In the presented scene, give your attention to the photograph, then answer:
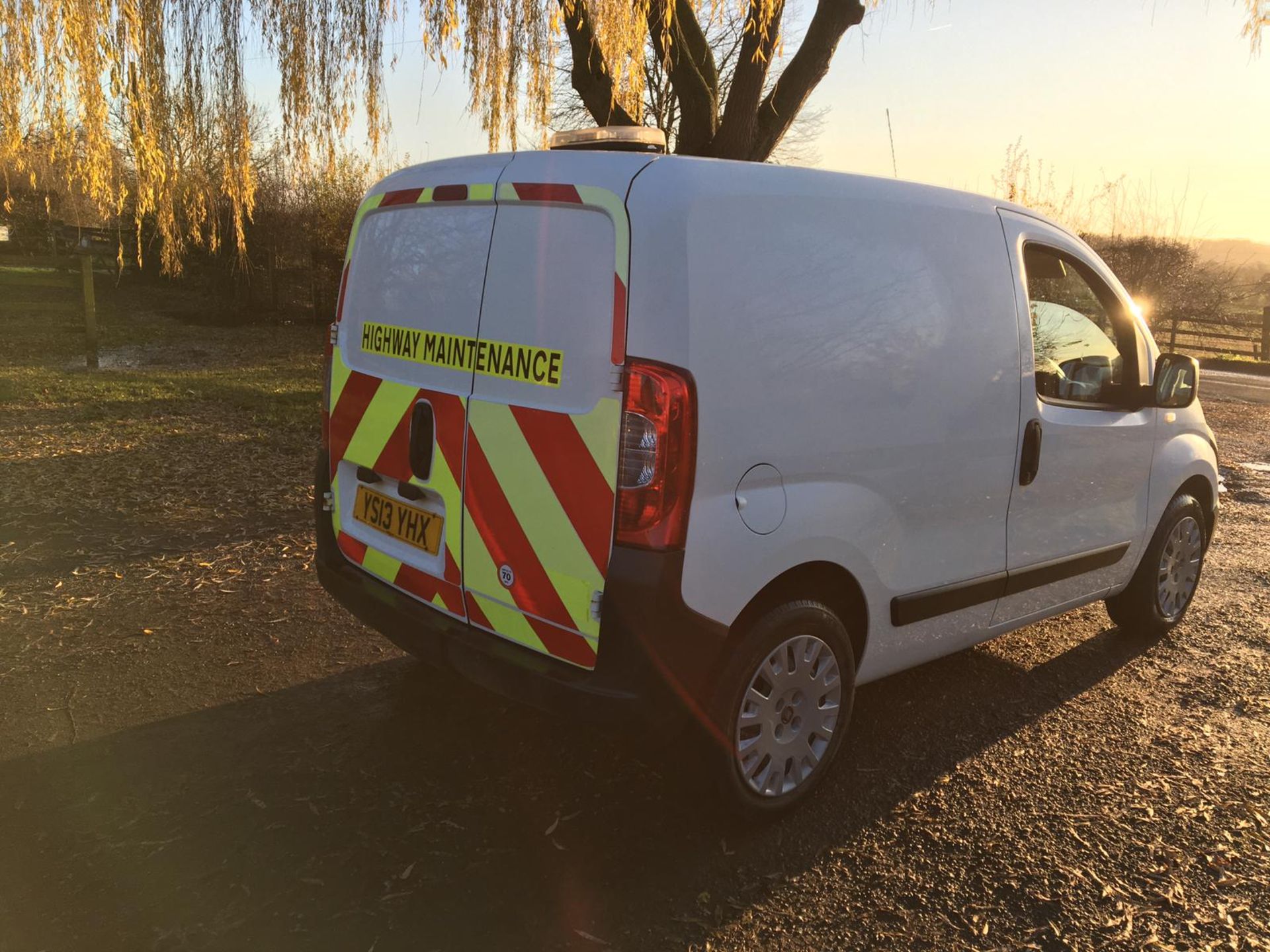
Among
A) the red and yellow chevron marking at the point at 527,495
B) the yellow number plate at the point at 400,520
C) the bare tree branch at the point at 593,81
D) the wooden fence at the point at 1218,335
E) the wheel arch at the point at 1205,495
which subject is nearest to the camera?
the red and yellow chevron marking at the point at 527,495

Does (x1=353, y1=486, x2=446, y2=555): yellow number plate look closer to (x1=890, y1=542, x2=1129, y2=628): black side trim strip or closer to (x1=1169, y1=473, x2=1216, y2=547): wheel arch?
(x1=890, y1=542, x2=1129, y2=628): black side trim strip

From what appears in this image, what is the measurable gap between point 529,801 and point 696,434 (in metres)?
1.38

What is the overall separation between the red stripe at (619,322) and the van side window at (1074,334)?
1.90 meters

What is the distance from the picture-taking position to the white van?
267 cm

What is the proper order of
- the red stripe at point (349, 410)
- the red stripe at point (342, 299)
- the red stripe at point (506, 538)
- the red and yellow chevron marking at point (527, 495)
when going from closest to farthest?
the red and yellow chevron marking at point (527, 495)
the red stripe at point (506, 538)
the red stripe at point (349, 410)
the red stripe at point (342, 299)

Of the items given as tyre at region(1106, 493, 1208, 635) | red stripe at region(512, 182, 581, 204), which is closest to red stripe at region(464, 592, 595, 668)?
red stripe at region(512, 182, 581, 204)

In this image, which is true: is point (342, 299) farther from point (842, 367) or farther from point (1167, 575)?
point (1167, 575)

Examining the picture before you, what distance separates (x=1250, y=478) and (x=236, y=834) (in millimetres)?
9435

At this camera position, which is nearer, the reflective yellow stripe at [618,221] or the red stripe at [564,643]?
the reflective yellow stripe at [618,221]

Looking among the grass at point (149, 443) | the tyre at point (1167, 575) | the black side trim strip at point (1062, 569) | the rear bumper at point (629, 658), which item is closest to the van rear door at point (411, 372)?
the rear bumper at point (629, 658)

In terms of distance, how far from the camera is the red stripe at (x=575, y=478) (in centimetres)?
269

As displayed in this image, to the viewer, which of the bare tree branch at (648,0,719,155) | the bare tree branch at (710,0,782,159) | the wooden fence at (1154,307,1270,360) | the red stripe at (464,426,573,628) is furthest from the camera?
the wooden fence at (1154,307,1270,360)

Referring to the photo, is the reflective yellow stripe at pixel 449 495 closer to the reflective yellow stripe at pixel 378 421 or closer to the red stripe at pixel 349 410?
the reflective yellow stripe at pixel 378 421

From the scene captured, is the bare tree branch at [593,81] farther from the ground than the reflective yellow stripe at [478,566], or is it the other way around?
the bare tree branch at [593,81]
